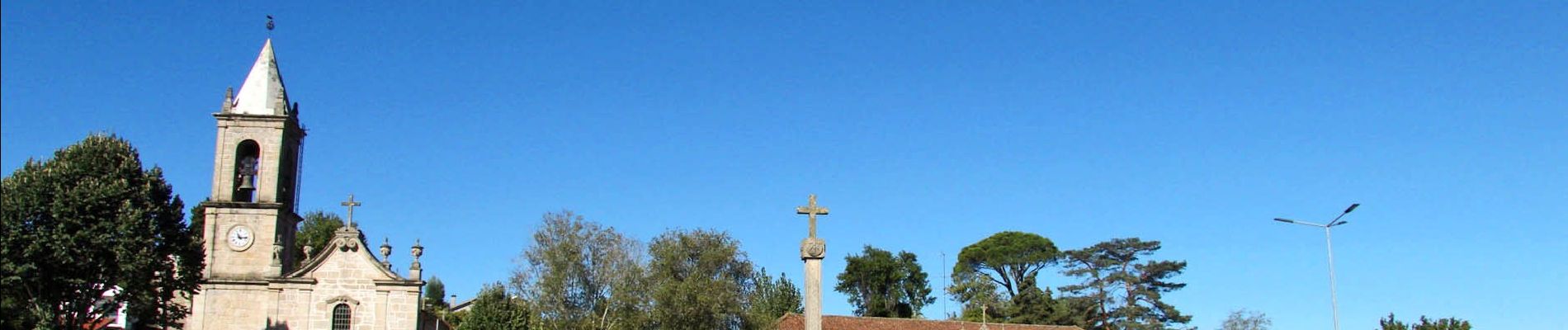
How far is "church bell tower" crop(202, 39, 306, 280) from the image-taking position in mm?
45188

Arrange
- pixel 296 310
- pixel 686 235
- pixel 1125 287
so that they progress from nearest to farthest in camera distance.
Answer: pixel 296 310 < pixel 686 235 < pixel 1125 287

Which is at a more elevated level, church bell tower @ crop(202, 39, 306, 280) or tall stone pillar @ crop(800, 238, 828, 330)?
church bell tower @ crop(202, 39, 306, 280)

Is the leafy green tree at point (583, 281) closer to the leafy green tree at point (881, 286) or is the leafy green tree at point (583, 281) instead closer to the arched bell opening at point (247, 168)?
the arched bell opening at point (247, 168)

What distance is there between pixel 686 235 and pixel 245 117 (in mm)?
16393

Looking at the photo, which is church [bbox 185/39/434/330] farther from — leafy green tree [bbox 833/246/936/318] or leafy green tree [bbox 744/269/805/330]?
leafy green tree [bbox 833/246/936/318]

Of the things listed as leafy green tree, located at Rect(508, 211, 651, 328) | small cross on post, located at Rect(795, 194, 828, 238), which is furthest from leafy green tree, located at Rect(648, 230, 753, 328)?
small cross on post, located at Rect(795, 194, 828, 238)

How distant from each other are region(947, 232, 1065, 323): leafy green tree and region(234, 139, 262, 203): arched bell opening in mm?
49096

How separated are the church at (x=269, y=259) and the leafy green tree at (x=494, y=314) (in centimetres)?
1231

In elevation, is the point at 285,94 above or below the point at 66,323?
above

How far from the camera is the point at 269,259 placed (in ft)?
149

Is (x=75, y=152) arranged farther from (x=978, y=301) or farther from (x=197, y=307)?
(x=978, y=301)

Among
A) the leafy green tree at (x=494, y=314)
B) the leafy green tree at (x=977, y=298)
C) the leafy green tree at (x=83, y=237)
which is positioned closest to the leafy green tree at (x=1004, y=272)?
the leafy green tree at (x=977, y=298)

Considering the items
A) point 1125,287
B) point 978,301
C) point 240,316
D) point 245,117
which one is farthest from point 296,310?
point 1125,287

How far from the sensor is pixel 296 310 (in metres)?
44.2
